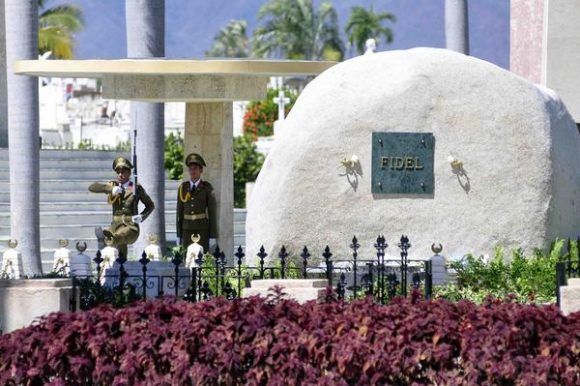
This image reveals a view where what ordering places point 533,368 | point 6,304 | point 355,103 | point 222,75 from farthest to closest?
point 222,75 < point 355,103 < point 6,304 < point 533,368

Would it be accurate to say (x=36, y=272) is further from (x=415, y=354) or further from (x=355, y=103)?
(x=415, y=354)

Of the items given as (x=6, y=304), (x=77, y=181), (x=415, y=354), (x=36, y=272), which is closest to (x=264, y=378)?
(x=415, y=354)

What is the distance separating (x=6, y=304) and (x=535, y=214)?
628 centimetres

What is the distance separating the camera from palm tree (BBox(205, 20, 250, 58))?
122062 mm

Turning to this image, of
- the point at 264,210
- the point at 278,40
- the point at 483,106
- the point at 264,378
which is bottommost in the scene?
the point at 264,378

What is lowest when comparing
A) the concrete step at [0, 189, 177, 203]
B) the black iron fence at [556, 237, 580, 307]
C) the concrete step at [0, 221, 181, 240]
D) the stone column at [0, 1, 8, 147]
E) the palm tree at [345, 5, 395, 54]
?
the black iron fence at [556, 237, 580, 307]

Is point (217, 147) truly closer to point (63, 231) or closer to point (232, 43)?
point (63, 231)

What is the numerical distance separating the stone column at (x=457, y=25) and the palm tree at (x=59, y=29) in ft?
118

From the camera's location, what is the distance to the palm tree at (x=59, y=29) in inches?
2375

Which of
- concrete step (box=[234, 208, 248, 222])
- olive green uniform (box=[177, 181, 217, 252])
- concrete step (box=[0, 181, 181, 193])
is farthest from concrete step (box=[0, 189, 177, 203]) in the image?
olive green uniform (box=[177, 181, 217, 252])

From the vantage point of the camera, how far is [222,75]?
757 inches

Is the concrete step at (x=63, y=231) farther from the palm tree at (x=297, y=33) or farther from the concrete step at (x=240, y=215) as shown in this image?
the palm tree at (x=297, y=33)

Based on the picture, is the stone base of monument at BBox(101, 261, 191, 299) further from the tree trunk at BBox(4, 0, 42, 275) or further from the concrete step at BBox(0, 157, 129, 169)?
the concrete step at BBox(0, 157, 129, 169)

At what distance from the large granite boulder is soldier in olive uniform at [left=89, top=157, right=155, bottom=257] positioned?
2.35m
